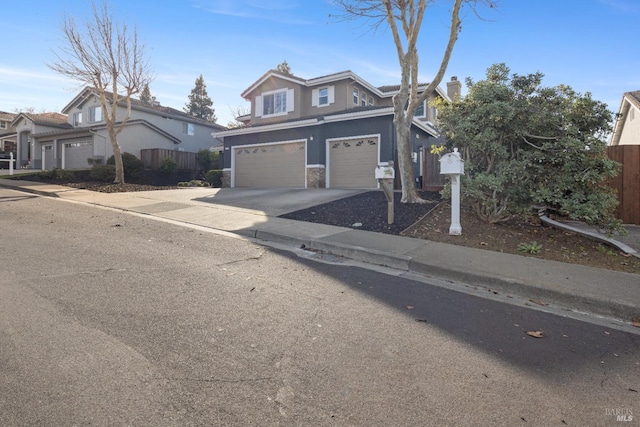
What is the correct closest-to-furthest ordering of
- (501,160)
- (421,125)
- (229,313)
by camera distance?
(229,313), (501,160), (421,125)

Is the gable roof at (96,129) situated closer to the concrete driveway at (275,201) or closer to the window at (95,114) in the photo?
the window at (95,114)

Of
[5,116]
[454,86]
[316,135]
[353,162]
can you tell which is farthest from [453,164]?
[5,116]

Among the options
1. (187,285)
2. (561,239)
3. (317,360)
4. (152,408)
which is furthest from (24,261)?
(561,239)

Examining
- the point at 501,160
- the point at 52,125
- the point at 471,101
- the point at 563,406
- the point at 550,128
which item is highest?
the point at 52,125

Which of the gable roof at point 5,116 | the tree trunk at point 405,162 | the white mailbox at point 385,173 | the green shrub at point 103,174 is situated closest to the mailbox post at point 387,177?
the white mailbox at point 385,173

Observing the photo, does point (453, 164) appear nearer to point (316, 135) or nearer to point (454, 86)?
point (316, 135)

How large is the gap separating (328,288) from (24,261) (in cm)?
429

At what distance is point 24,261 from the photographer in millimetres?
5102

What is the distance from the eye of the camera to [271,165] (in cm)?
1900

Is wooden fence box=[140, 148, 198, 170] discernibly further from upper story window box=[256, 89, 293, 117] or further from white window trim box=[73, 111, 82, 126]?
white window trim box=[73, 111, 82, 126]

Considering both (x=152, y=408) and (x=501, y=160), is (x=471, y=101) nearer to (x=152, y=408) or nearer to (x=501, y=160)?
(x=501, y=160)

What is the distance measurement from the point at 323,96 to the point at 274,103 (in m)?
3.45

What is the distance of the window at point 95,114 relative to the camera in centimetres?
2846

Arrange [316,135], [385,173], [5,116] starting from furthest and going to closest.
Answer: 1. [5,116]
2. [316,135]
3. [385,173]
